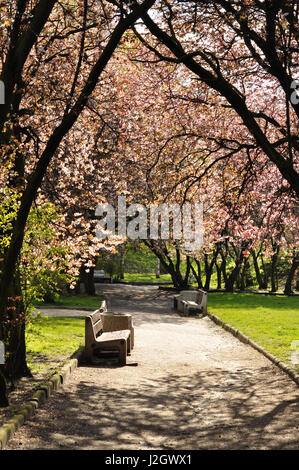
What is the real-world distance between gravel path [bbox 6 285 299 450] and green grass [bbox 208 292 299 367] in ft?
2.49

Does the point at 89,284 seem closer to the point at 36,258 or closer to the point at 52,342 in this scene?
the point at 52,342

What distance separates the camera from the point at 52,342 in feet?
44.7

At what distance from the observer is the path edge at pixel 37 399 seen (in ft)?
20.9

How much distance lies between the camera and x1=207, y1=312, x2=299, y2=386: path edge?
10330 mm

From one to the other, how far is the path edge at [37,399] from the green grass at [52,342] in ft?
0.88

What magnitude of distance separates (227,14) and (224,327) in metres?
10.9

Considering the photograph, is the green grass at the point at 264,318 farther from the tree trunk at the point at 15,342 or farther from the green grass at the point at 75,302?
the green grass at the point at 75,302

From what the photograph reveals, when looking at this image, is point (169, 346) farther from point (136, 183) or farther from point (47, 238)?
point (136, 183)

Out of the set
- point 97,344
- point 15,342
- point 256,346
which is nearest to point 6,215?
point 15,342

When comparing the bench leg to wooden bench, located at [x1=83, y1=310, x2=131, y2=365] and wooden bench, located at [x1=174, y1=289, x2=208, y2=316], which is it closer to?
wooden bench, located at [x1=83, y1=310, x2=131, y2=365]

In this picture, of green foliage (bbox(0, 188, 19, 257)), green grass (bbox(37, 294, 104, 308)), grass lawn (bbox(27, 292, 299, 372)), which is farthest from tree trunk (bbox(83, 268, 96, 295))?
green foliage (bbox(0, 188, 19, 257))

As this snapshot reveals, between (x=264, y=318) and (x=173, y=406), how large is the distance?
12.6 meters

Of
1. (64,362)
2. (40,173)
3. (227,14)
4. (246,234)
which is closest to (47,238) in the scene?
(64,362)

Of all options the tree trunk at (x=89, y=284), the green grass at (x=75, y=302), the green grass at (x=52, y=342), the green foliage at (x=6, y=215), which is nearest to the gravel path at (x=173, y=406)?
the green grass at (x=52, y=342)
